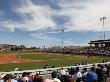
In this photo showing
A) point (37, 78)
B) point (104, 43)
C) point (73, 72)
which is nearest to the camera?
point (37, 78)

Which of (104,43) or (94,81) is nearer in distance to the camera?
(94,81)

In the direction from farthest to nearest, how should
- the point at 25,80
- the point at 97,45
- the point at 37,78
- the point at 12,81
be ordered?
1. the point at 97,45
2. the point at 25,80
3. the point at 37,78
4. the point at 12,81

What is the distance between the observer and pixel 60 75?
48.9 ft

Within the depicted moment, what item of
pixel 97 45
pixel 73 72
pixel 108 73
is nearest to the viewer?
pixel 73 72

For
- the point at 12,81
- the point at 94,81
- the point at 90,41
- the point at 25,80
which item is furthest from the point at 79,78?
the point at 90,41

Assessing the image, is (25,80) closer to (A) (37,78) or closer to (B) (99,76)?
(A) (37,78)

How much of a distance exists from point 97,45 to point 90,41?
11249mm

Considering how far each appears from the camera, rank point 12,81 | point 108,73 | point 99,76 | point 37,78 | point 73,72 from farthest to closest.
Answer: point 108,73 → point 73,72 → point 99,76 → point 37,78 → point 12,81

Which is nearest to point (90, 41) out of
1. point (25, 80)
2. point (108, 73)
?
point (108, 73)

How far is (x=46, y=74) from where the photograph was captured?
18312mm

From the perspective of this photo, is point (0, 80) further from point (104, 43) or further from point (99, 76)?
point (104, 43)

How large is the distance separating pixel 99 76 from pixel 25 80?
4545mm

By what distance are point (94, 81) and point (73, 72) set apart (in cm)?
457

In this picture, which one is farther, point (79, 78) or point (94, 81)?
point (79, 78)
